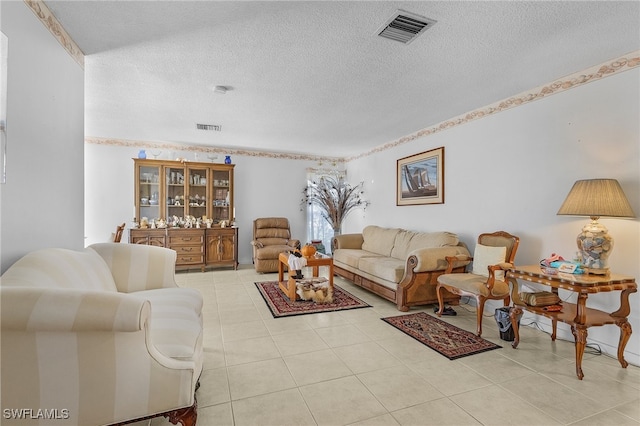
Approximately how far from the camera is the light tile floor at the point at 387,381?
172cm

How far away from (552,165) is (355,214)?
3.99 meters

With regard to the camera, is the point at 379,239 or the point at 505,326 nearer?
the point at 505,326

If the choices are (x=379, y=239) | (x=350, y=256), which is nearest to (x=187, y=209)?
(x=350, y=256)

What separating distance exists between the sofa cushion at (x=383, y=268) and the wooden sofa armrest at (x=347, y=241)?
0.97 m

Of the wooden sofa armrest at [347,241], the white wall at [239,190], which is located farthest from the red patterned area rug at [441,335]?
the white wall at [239,190]

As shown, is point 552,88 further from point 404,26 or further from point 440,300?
point 440,300

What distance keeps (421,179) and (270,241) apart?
3019 mm

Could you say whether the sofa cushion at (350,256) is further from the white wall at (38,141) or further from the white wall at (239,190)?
the white wall at (38,141)

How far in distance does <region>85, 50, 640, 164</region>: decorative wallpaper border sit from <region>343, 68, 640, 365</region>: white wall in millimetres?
62

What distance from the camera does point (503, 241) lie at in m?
3.22

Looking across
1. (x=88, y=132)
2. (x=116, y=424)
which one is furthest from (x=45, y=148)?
(x=88, y=132)

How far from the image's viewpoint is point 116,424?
1.25 meters

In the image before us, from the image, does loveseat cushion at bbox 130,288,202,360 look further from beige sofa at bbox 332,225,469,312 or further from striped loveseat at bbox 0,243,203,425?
beige sofa at bbox 332,225,469,312

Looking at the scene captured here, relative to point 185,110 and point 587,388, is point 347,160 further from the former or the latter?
point 587,388
